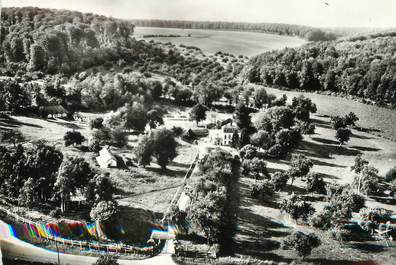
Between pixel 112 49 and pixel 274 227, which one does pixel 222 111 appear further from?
pixel 274 227

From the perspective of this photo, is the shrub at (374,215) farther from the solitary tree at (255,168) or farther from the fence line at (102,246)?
the fence line at (102,246)

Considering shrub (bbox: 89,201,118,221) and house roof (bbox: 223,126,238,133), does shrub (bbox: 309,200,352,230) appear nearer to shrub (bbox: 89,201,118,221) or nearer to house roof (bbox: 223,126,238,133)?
shrub (bbox: 89,201,118,221)

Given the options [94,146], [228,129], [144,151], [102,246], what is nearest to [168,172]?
[144,151]

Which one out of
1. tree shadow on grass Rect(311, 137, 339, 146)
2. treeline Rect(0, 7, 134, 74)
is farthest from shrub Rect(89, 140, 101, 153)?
tree shadow on grass Rect(311, 137, 339, 146)

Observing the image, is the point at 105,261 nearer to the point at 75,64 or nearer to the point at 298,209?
the point at 298,209

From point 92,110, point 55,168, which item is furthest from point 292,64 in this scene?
point 55,168

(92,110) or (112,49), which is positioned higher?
(112,49)

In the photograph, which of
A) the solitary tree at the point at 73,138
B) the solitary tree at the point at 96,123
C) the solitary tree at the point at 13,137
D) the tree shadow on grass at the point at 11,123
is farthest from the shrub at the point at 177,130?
the solitary tree at the point at 13,137
